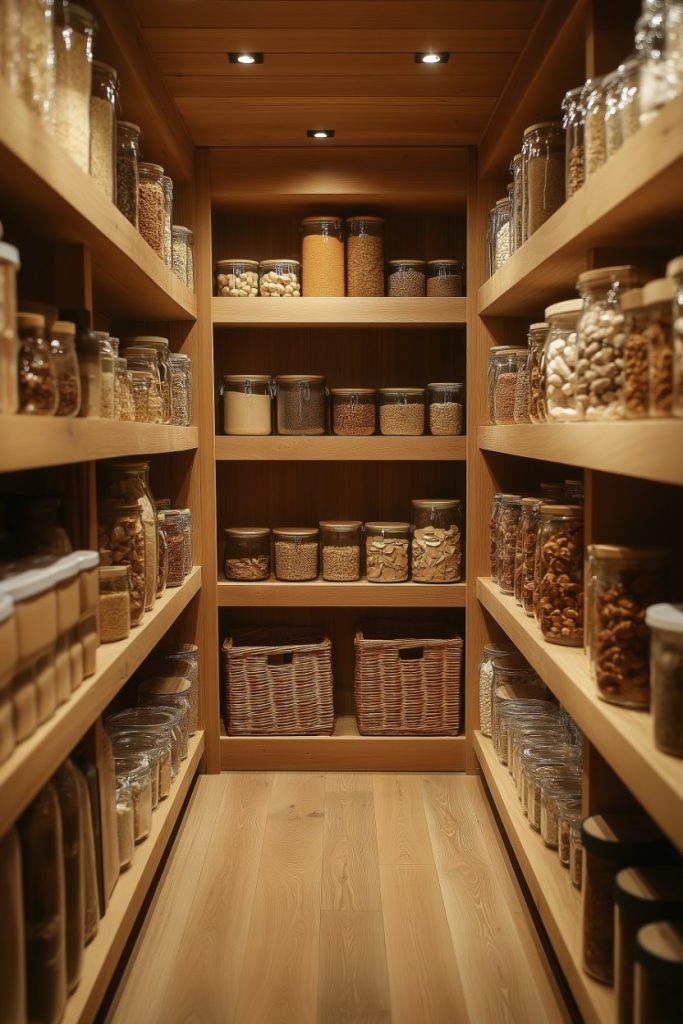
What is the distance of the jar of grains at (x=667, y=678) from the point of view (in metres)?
1.17

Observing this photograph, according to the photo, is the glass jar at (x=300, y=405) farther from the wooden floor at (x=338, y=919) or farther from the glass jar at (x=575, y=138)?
the glass jar at (x=575, y=138)

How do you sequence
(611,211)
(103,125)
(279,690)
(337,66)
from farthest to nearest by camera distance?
(279,690), (337,66), (103,125), (611,211)

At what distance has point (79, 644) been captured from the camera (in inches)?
60.9

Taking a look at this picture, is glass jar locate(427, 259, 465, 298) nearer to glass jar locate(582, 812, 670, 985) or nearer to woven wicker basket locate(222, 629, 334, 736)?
woven wicker basket locate(222, 629, 334, 736)

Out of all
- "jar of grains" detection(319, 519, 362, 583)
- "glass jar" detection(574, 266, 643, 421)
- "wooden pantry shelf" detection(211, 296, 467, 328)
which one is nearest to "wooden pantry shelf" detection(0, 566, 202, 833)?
"jar of grains" detection(319, 519, 362, 583)

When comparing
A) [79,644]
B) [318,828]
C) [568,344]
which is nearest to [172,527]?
[318,828]

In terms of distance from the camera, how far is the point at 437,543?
2.97 metres

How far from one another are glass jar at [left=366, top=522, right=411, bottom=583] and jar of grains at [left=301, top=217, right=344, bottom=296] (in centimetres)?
80

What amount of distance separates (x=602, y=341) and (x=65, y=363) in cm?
89

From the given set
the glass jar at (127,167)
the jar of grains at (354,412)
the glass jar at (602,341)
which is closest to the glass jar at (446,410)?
the jar of grains at (354,412)

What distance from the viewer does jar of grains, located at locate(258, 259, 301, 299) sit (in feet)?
9.66

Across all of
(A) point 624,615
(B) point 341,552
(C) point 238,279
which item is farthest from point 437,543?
(A) point 624,615

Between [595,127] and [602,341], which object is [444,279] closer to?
[595,127]

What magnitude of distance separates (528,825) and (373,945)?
460mm
